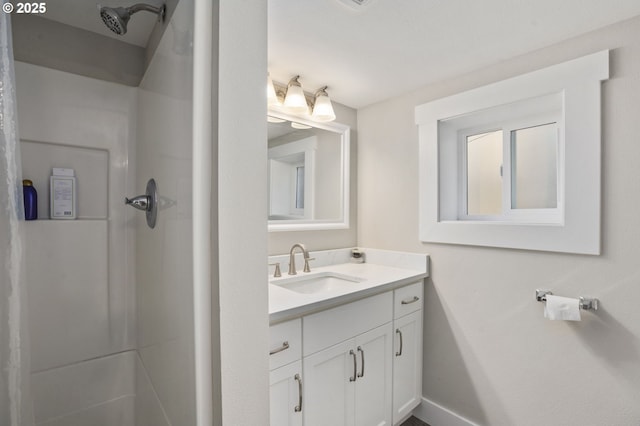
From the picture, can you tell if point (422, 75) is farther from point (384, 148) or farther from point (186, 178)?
point (186, 178)

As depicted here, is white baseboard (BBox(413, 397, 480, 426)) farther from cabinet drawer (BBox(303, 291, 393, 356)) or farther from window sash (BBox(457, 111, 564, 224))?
window sash (BBox(457, 111, 564, 224))

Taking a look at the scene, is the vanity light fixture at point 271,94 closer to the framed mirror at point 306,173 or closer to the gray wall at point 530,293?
the framed mirror at point 306,173

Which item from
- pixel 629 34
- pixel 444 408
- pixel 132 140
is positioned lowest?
pixel 444 408

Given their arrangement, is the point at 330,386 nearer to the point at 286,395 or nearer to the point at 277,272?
the point at 286,395

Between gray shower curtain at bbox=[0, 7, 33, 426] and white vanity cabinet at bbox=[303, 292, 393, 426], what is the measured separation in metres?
0.82

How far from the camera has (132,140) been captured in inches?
57.9

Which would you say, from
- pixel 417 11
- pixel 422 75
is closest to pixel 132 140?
pixel 417 11

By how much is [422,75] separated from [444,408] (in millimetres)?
1959

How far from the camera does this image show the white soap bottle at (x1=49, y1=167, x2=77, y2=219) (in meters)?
1.27

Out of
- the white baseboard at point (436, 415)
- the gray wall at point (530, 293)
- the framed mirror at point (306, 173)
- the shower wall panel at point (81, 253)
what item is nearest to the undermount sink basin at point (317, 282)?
the framed mirror at point (306, 173)

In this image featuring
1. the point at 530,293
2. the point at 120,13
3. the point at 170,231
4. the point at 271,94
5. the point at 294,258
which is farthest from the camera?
the point at 294,258

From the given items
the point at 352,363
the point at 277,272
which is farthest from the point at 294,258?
the point at 352,363

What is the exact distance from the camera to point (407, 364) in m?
1.72

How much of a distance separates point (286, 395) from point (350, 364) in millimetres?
354
